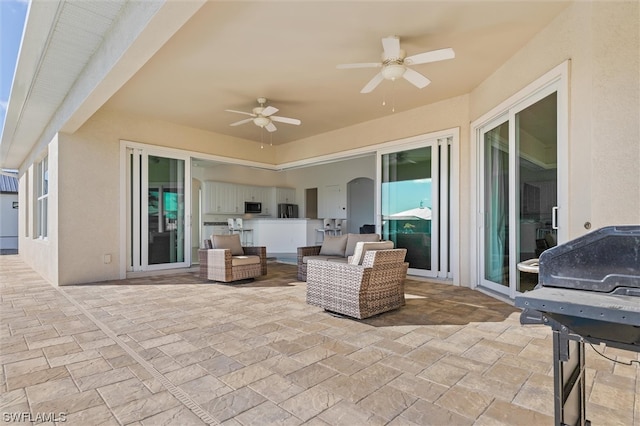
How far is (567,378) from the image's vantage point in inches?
52.1

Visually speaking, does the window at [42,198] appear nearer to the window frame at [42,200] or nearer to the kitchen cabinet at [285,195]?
the window frame at [42,200]

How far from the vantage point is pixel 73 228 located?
5.26 metres

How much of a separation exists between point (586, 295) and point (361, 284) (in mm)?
2197

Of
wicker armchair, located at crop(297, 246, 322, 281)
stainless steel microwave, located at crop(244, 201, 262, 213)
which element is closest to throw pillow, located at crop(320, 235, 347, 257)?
wicker armchair, located at crop(297, 246, 322, 281)

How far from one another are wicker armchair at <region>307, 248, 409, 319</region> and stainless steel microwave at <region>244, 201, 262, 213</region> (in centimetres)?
690

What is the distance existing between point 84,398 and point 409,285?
4.21m

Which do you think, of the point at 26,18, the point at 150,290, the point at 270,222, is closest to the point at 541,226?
the point at 150,290

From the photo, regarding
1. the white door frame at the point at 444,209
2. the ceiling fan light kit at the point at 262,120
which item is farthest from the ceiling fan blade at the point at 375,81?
the white door frame at the point at 444,209

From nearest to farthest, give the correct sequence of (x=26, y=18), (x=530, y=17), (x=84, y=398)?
(x=84, y=398)
(x=26, y=18)
(x=530, y=17)

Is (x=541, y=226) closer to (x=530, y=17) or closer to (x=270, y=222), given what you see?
(x=530, y=17)

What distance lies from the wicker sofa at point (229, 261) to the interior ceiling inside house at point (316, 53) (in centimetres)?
227

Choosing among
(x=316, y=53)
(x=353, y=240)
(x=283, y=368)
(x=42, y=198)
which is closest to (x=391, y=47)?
(x=316, y=53)

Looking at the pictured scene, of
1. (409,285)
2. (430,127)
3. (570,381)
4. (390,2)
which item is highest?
(390,2)

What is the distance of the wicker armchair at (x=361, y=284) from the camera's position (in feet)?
10.7
